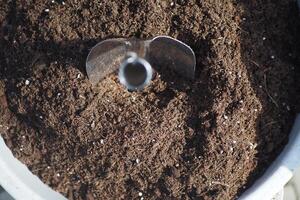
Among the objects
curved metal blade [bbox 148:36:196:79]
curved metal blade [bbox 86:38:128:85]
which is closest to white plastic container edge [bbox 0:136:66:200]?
curved metal blade [bbox 86:38:128:85]

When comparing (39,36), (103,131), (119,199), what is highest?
(39,36)

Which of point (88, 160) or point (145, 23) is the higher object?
point (145, 23)

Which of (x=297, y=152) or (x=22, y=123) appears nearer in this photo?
(x=297, y=152)

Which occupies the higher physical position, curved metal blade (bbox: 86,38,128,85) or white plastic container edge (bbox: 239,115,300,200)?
curved metal blade (bbox: 86,38,128,85)

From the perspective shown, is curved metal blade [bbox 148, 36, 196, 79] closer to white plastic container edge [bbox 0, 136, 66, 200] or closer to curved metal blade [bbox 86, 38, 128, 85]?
curved metal blade [bbox 86, 38, 128, 85]

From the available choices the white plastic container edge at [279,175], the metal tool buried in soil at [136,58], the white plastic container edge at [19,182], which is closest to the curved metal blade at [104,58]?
the metal tool buried in soil at [136,58]

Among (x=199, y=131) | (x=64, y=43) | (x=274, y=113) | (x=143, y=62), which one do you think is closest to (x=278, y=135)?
(x=274, y=113)

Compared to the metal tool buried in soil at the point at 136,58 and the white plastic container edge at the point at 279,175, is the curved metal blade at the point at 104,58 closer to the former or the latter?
the metal tool buried in soil at the point at 136,58

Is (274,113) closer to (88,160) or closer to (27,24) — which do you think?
(88,160)
